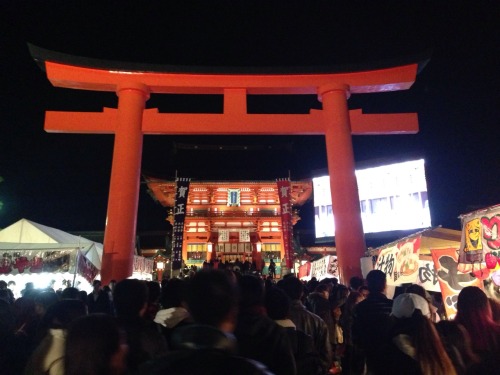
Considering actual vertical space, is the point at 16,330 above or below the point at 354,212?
below

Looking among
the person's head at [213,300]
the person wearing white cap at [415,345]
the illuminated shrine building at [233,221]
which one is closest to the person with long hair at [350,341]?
the person wearing white cap at [415,345]

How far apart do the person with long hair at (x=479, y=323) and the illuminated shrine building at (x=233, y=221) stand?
16591 mm

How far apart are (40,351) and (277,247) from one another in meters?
19.7

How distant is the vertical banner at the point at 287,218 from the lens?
49.2 ft

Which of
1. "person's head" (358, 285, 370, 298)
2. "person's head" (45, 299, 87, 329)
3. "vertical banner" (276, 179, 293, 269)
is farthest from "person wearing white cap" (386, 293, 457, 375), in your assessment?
"vertical banner" (276, 179, 293, 269)

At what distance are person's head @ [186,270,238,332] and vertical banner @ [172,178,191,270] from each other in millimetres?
11898

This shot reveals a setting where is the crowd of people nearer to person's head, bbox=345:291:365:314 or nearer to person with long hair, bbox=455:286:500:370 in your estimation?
person with long hair, bbox=455:286:500:370

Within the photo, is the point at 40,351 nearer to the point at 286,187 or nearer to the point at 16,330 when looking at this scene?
the point at 16,330

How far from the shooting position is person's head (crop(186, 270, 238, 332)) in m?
1.53

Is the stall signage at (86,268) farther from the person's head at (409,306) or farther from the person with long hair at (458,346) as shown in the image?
the person with long hair at (458,346)

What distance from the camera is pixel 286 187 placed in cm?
1541

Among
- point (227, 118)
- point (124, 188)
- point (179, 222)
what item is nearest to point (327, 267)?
point (227, 118)

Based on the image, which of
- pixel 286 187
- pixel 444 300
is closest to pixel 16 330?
pixel 444 300

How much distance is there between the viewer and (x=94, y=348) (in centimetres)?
147
